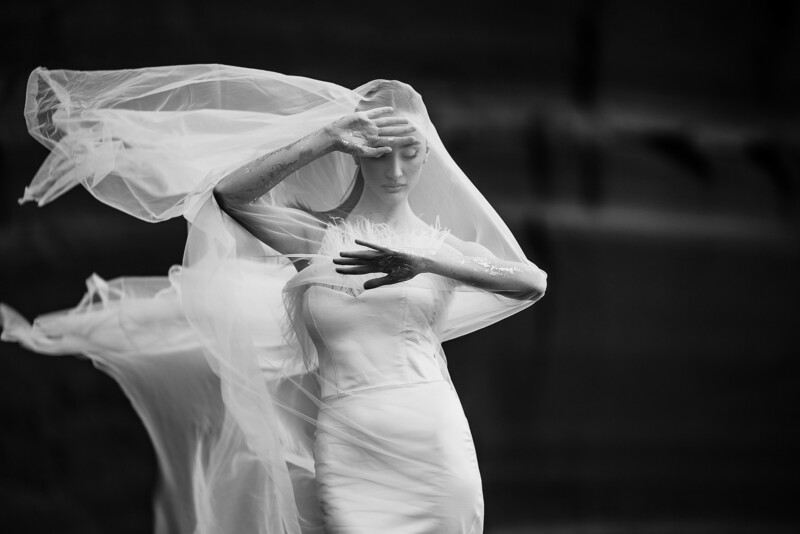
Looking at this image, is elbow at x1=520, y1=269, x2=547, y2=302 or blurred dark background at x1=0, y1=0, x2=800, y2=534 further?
A: blurred dark background at x1=0, y1=0, x2=800, y2=534

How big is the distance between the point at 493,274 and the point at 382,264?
0.27 meters

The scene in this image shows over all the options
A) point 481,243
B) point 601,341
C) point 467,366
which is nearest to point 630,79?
point 601,341

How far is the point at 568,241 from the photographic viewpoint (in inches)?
170

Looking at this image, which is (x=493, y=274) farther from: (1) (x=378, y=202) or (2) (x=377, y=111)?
(2) (x=377, y=111)

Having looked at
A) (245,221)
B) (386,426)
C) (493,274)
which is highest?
(245,221)

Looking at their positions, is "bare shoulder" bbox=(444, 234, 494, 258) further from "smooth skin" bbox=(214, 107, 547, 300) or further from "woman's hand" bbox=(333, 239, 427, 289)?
"woman's hand" bbox=(333, 239, 427, 289)

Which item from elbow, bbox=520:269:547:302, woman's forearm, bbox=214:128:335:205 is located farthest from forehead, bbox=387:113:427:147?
elbow, bbox=520:269:547:302

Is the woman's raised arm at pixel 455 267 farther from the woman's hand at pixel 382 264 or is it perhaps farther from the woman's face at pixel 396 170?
the woman's face at pixel 396 170

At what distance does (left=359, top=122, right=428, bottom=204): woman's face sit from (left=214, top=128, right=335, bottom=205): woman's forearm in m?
0.13

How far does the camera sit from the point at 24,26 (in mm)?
3742

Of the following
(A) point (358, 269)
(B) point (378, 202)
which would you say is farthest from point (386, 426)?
(B) point (378, 202)

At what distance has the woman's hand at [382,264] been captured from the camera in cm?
225

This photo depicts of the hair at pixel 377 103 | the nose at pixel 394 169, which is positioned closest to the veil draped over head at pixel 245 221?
the hair at pixel 377 103

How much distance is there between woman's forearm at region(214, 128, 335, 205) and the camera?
2.35 meters
